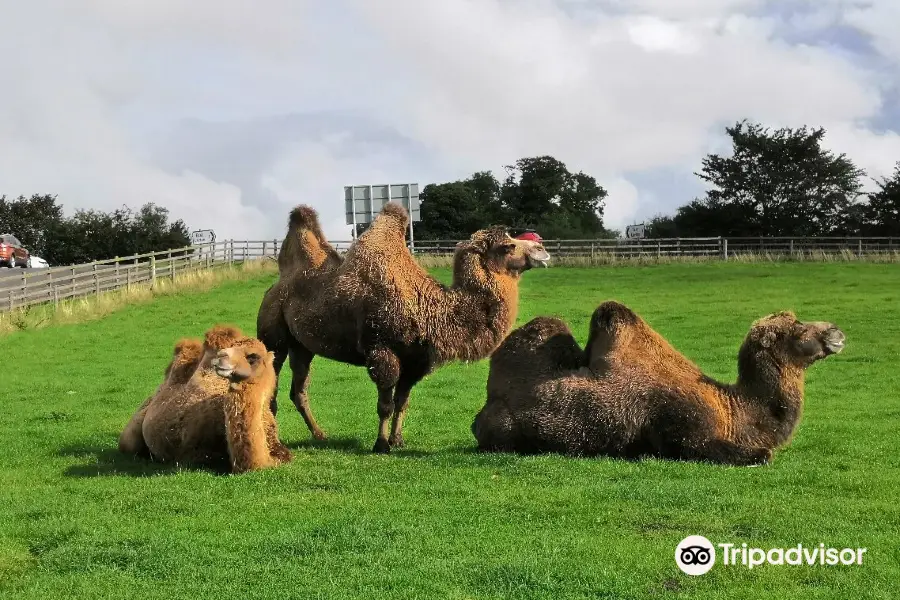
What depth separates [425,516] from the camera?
7.41m

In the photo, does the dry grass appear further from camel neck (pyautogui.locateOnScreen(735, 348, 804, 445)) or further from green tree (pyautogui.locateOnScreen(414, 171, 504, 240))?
green tree (pyautogui.locateOnScreen(414, 171, 504, 240))

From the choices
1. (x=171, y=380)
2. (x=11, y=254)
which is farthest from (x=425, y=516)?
(x=11, y=254)

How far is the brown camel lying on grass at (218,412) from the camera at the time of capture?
9.27 meters

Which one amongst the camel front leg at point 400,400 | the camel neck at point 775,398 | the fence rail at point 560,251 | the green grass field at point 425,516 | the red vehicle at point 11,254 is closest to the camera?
the green grass field at point 425,516

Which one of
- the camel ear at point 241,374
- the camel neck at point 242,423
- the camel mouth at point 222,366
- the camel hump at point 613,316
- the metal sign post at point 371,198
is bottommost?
the camel neck at point 242,423

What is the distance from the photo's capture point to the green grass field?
5.91 meters

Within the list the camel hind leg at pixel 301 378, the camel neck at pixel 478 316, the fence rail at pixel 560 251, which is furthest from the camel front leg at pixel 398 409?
the fence rail at pixel 560 251

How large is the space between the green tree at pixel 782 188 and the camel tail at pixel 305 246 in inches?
2217

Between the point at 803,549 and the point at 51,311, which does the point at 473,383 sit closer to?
the point at 803,549

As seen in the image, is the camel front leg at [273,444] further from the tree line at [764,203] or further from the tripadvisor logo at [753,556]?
the tree line at [764,203]

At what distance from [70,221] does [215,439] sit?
191ft

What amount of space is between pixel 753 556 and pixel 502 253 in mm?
Result: 5207

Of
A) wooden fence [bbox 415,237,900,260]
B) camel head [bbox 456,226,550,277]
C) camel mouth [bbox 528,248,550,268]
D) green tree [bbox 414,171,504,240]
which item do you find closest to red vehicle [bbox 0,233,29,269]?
wooden fence [bbox 415,237,900,260]

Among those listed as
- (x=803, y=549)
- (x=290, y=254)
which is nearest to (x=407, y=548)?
(x=803, y=549)
